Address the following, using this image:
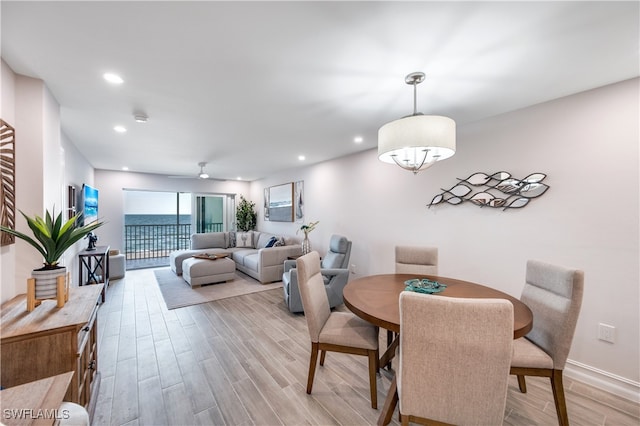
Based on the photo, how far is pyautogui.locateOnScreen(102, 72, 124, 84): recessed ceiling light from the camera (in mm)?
1905

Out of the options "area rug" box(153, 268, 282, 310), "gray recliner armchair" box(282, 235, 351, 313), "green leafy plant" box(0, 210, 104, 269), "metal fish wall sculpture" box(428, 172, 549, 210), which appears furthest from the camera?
"area rug" box(153, 268, 282, 310)

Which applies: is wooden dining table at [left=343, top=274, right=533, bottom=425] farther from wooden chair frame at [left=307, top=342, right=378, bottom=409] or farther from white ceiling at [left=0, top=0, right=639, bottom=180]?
white ceiling at [left=0, top=0, right=639, bottom=180]

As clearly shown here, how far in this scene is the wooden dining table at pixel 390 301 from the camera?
1.49 meters

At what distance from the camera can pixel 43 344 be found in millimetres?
1333

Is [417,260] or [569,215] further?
[417,260]

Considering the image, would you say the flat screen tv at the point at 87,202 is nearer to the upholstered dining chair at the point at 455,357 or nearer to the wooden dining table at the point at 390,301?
the wooden dining table at the point at 390,301

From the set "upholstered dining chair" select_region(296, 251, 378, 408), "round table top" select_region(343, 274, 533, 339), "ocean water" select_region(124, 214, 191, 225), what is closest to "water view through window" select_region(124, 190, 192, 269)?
"ocean water" select_region(124, 214, 191, 225)

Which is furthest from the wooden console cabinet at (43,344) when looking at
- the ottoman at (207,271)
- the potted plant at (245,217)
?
the potted plant at (245,217)

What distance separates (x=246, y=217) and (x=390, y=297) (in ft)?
20.9

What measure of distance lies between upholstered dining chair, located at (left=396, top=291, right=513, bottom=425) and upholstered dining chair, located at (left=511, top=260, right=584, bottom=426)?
0.63m

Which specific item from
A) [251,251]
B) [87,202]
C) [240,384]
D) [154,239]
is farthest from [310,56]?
[154,239]

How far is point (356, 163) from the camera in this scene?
14.3 ft

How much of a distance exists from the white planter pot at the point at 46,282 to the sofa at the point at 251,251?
3.29 m

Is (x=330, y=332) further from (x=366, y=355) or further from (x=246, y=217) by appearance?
(x=246, y=217)
